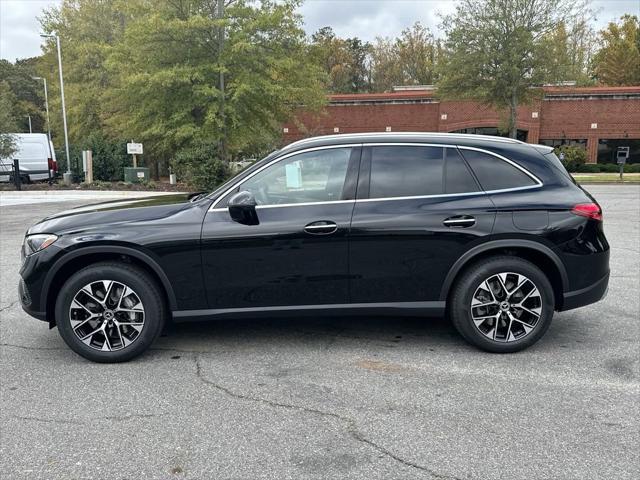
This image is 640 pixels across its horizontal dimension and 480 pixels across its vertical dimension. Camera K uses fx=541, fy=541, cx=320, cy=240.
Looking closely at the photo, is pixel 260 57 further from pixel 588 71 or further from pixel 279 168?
pixel 588 71

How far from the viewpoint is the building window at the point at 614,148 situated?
3894 centimetres

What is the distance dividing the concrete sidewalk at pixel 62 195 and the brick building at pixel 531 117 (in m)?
18.3

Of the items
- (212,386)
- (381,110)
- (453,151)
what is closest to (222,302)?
(212,386)

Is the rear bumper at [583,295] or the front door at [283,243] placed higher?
the front door at [283,243]

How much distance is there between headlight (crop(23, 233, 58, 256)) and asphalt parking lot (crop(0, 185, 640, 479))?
876mm

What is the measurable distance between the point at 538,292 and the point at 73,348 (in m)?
3.61

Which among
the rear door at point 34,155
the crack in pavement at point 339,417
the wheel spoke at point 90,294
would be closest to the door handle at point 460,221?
the crack in pavement at point 339,417

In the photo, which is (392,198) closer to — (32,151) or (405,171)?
(405,171)

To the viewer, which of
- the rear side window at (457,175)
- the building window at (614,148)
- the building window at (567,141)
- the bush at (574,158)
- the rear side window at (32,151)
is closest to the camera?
the rear side window at (457,175)

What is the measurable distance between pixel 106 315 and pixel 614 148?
42299mm

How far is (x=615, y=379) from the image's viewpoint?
3834mm

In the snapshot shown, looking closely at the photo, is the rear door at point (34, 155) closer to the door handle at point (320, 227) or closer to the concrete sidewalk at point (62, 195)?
the concrete sidewalk at point (62, 195)

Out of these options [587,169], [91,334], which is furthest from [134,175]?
[587,169]

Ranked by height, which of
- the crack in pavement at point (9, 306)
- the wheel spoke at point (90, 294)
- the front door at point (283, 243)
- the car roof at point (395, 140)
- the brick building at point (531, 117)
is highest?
the brick building at point (531, 117)
